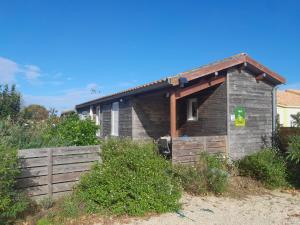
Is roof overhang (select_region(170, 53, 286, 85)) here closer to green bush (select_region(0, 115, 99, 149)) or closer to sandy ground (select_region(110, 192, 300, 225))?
green bush (select_region(0, 115, 99, 149))

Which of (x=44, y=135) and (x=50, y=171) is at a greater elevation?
(x=44, y=135)

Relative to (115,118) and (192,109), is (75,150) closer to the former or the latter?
(192,109)

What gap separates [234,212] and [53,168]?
402 cm

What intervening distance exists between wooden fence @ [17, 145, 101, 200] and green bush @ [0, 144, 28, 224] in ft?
2.07

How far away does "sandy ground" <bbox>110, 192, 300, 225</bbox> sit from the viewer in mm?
6178

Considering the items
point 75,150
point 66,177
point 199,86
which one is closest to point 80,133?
point 75,150

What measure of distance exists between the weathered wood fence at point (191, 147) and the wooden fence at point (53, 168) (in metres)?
2.67

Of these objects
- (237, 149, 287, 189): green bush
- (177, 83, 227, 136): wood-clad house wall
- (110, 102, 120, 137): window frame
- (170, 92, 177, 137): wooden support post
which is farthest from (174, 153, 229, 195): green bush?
(110, 102, 120, 137): window frame

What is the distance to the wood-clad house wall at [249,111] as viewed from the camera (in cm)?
1120

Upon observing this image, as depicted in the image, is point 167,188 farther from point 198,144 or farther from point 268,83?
point 268,83

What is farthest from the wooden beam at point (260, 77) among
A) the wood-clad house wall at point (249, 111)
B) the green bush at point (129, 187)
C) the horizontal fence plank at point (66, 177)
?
the horizontal fence plank at point (66, 177)

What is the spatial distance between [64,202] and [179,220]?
230cm

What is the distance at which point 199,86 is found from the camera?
36.3ft

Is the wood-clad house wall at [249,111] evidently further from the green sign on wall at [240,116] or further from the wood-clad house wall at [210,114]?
the wood-clad house wall at [210,114]
